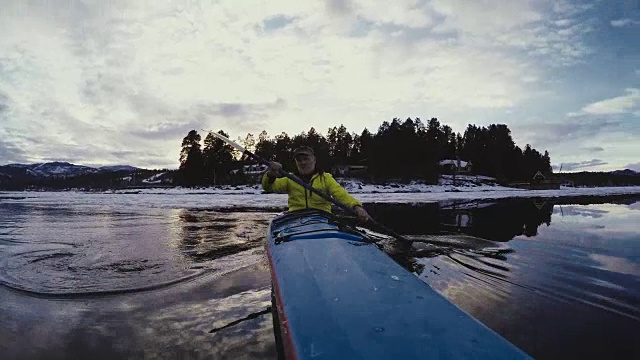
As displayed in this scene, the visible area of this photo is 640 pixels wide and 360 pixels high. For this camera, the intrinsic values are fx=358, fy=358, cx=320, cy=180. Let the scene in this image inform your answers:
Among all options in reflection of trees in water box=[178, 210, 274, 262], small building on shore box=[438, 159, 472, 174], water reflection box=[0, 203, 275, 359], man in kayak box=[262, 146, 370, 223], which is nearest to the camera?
water reflection box=[0, 203, 275, 359]

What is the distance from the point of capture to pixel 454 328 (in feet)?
6.86

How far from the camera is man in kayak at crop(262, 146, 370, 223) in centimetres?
642

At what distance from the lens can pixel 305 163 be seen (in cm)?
655

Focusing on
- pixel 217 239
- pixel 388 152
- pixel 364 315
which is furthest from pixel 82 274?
pixel 388 152

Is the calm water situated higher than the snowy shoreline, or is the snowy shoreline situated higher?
the snowy shoreline

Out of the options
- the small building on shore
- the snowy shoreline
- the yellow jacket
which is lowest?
the snowy shoreline

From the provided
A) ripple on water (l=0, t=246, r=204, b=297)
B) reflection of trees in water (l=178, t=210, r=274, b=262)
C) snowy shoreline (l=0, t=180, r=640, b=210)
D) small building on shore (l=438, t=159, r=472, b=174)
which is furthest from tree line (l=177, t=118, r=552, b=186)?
ripple on water (l=0, t=246, r=204, b=297)

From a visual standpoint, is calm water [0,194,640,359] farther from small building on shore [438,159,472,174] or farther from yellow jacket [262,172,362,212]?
small building on shore [438,159,472,174]

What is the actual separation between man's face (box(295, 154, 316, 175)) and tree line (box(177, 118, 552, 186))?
155 feet

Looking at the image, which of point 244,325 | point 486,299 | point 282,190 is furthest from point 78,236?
point 486,299

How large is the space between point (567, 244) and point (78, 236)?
12.0m

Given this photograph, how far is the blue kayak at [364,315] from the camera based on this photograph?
1881 millimetres

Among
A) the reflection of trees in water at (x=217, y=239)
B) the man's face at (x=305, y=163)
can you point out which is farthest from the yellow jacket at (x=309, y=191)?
the reflection of trees in water at (x=217, y=239)

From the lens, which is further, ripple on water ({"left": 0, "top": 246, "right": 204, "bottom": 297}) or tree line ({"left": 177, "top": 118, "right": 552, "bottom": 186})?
tree line ({"left": 177, "top": 118, "right": 552, "bottom": 186})
